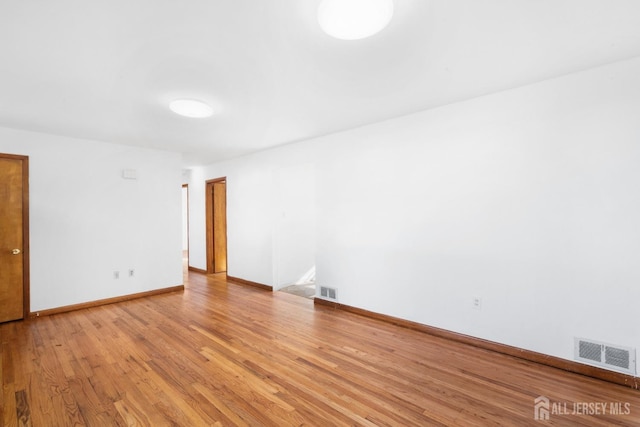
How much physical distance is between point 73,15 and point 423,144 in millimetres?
2950

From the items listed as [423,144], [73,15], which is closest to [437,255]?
[423,144]

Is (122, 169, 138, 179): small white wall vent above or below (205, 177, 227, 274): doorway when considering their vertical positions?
above

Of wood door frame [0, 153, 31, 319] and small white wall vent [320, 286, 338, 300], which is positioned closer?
wood door frame [0, 153, 31, 319]

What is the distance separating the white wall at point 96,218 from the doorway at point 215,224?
1166 millimetres

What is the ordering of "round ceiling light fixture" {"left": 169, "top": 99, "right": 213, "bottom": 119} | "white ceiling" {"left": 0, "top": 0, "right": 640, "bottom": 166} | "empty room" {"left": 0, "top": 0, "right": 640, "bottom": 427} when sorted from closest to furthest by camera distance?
1. "white ceiling" {"left": 0, "top": 0, "right": 640, "bottom": 166}
2. "empty room" {"left": 0, "top": 0, "right": 640, "bottom": 427}
3. "round ceiling light fixture" {"left": 169, "top": 99, "right": 213, "bottom": 119}

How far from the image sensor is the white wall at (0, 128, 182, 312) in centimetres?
370

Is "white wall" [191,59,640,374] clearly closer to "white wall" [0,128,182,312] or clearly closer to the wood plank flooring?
the wood plank flooring

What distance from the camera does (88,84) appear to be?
7.88 feet

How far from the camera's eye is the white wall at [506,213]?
2176mm

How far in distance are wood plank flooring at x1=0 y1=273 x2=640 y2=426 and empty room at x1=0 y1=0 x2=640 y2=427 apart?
0.02 metres

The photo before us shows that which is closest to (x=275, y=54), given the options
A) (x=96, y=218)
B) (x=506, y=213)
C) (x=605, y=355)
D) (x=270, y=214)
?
(x=506, y=213)

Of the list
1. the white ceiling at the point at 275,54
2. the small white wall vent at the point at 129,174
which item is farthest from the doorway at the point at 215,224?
the white ceiling at the point at 275,54

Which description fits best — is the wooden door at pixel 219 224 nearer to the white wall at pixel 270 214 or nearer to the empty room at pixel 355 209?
the white wall at pixel 270 214

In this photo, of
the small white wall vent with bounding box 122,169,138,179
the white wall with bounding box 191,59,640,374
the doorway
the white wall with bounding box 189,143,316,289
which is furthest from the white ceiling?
the doorway
